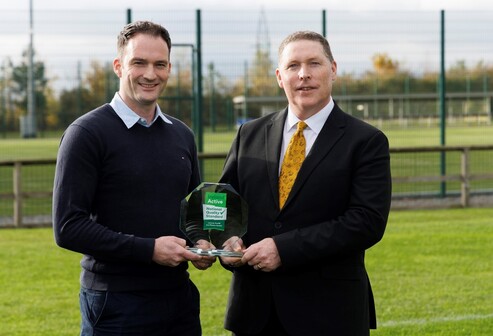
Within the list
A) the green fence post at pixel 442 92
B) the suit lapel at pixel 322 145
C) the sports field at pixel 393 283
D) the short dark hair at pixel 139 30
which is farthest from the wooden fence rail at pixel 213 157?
the suit lapel at pixel 322 145

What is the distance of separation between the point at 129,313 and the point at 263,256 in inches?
23.2

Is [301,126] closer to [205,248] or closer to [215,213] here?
[215,213]

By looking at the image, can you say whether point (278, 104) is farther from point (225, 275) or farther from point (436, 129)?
point (225, 275)

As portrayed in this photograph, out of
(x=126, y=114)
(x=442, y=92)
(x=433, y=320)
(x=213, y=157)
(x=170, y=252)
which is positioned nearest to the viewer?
(x=170, y=252)

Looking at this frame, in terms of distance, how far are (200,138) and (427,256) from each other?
216 inches

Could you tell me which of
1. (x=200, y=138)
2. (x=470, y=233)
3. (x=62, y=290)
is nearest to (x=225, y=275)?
(x=62, y=290)

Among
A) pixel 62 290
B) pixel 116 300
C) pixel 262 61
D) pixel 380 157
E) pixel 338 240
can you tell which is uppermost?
pixel 262 61

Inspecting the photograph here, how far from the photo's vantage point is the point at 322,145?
362cm

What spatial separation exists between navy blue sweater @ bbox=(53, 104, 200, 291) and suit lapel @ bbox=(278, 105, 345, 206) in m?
0.51

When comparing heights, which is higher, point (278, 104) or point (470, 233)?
point (278, 104)

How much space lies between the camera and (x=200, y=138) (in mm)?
13961

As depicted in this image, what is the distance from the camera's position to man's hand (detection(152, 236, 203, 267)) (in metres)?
3.49

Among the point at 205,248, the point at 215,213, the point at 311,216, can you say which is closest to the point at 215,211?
the point at 215,213

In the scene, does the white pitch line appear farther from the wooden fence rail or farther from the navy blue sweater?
the wooden fence rail
